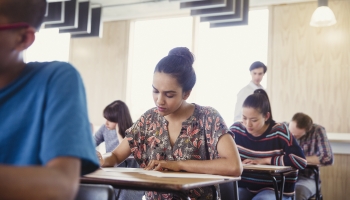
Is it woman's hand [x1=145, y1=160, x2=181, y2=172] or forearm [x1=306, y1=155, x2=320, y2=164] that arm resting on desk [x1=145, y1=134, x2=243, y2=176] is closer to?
woman's hand [x1=145, y1=160, x2=181, y2=172]

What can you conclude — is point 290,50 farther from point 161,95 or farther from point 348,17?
point 161,95

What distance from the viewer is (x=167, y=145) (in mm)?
1985

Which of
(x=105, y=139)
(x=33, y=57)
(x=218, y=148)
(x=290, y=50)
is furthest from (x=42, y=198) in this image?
(x=33, y=57)

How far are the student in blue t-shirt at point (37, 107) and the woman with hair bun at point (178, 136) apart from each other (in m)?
1.10

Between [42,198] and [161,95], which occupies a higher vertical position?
[161,95]

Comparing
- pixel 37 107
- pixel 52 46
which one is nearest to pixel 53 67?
pixel 37 107

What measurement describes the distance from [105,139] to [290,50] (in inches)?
123

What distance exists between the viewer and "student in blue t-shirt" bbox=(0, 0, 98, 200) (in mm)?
671

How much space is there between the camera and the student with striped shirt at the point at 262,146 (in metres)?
2.92

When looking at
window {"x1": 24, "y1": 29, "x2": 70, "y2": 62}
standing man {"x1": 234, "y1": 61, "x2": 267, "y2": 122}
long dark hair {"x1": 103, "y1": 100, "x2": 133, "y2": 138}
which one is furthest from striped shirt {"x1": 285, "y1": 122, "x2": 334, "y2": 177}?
window {"x1": 24, "y1": 29, "x2": 70, "y2": 62}

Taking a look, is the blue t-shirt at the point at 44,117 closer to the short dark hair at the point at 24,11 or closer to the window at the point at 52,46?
the short dark hair at the point at 24,11

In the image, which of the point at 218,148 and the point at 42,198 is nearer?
the point at 42,198

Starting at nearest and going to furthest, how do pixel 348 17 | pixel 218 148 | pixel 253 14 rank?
pixel 218 148
pixel 348 17
pixel 253 14

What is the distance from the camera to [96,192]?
1.10m
